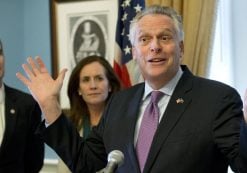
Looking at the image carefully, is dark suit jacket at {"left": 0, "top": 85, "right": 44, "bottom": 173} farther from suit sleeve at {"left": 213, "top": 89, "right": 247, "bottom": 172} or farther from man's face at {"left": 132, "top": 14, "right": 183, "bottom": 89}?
suit sleeve at {"left": 213, "top": 89, "right": 247, "bottom": 172}

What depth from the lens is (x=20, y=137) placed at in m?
2.29

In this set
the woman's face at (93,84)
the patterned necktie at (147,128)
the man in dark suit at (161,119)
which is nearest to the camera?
the man in dark suit at (161,119)

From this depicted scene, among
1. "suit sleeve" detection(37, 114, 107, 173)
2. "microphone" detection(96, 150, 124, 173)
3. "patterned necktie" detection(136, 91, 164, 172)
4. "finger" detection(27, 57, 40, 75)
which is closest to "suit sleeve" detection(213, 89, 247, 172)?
"patterned necktie" detection(136, 91, 164, 172)

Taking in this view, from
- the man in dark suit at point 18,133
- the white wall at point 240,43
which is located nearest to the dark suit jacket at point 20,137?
the man in dark suit at point 18,133

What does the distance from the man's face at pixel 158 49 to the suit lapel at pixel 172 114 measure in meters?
0.08

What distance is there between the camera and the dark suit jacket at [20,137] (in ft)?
7.39

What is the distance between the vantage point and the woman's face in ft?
8.40

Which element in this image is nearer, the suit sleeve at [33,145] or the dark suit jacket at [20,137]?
the dark suit jacket at [20,137]

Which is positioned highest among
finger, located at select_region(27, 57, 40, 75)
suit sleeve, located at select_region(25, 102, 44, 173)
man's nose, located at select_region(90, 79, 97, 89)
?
finger, located at select_region(27, 57, 40, 75)

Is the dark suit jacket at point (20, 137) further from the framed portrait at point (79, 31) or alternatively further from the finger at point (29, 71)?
the framed portrait at point (79, 31)

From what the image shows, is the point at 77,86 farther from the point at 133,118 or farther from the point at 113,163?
the point at 113,163

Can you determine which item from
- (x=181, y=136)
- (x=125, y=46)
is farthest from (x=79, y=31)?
(x=181, y=136)

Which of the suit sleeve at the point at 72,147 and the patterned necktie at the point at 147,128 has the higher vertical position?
the patterned necktie at the point at 147,128

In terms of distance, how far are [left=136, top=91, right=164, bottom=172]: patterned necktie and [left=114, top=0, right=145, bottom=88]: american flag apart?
135 cm
